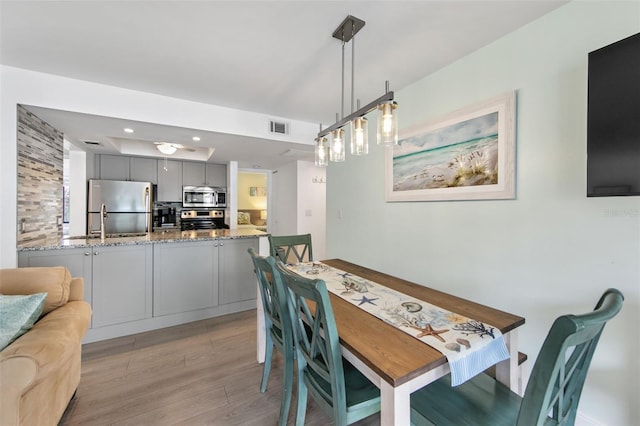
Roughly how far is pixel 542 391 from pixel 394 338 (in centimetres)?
45

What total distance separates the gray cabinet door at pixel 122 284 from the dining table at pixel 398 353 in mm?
2244

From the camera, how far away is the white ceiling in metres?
1.49

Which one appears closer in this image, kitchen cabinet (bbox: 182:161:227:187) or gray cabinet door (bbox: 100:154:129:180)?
gray cabinet door (bbox: 100:154:129:180)

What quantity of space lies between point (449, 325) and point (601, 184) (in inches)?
40.0

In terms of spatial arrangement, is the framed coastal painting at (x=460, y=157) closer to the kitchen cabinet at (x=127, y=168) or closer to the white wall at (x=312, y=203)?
the white wall at (x=312, y=203)

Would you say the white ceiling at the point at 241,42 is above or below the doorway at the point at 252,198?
above

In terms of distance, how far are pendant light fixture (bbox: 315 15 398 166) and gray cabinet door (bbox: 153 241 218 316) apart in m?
1.90

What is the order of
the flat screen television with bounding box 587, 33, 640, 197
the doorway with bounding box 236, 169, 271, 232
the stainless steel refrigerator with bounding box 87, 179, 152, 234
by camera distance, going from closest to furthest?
the flat screen television with bounding box 587, 33, 640, 197 → the stainless steel refrigerator with bounding box 87, 179, 152, 234 → the doorway with bounding box 236, 169, 271, 232

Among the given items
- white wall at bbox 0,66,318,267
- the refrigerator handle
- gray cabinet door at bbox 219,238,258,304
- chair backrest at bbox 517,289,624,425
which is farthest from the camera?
the refrigerator handle

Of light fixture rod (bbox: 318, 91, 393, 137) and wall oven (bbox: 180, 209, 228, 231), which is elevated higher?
light fixture rod (bbox: 318, 91, 393, 137)

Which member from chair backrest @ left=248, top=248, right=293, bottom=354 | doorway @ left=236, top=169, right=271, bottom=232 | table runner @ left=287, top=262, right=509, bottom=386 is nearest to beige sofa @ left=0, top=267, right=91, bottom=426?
chair backrest @ left=248, top=248, right=293, bottom=354

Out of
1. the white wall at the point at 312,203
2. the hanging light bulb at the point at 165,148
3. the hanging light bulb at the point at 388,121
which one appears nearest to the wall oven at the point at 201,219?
the hanging light bulb at the point at 165,148

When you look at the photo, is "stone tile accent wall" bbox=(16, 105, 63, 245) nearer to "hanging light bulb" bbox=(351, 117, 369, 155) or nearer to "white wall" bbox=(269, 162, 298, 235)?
"hanging light bulb" bbox=(351, 117, 369, 155)

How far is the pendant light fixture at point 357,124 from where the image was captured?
140 centimetres
